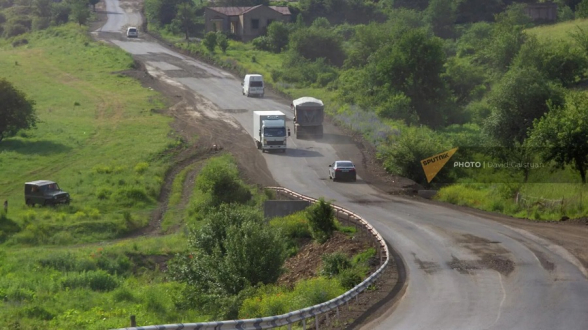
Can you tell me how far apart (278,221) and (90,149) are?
25825mm

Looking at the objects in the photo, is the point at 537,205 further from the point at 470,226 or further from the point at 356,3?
the point at 356,3

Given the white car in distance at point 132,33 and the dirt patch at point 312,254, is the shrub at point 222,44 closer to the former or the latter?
the white car in distance at point 132,33

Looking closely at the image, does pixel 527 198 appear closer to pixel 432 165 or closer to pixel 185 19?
pixel 432 165

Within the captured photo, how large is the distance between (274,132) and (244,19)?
60595 millimetres

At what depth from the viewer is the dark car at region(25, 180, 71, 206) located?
145 feet

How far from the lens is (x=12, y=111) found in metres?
59.7

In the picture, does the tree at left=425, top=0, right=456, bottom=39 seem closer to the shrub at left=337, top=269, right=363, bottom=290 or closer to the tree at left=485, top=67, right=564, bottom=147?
the tree at left=485, top=67, right=564, bottom=147

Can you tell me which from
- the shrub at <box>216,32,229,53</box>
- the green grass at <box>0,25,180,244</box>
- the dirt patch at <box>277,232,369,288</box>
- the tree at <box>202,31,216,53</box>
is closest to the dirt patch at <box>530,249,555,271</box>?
the dirt patch at <box>277,232,369,288</box>

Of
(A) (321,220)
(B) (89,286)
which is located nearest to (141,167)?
(A) (321,220)

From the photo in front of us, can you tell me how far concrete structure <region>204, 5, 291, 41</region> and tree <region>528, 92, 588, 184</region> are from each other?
3017 inches

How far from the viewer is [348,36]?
117 m

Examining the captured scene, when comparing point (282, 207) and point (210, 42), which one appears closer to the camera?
point (282, 207)

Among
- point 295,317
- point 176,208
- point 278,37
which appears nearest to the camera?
point 295,317

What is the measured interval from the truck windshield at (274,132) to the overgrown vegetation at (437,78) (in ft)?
23.0
